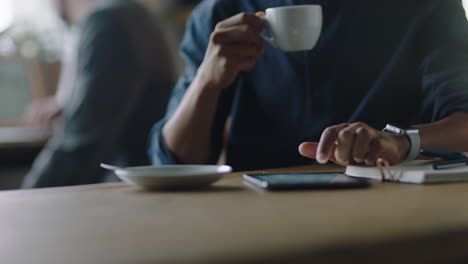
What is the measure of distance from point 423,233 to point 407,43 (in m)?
0.85

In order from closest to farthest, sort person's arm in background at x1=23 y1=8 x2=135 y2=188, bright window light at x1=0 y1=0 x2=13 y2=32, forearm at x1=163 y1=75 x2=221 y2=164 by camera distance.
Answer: forearm at x1=163 y1=75 x2=221 y2=164 < person's arm in background at x1=23 y1=8 x2=135 y2=188 < bright window light at x1=0 y1=0 x2=13 y2=32

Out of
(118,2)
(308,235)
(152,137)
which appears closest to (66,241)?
(308,235)

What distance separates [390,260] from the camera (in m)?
0.38

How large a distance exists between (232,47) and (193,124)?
0.25 metres

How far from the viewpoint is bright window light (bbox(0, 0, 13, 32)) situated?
3109 mm

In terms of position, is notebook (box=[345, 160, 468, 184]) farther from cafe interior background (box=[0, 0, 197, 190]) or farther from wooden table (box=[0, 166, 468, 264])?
cafe interior background (box=[0, 0, 197, 190])

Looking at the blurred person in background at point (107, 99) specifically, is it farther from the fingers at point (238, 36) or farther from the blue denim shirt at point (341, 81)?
the fingers at point (238, 36)

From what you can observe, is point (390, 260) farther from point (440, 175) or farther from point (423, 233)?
point (440, 175)

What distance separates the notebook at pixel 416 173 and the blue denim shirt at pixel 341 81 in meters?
0.42

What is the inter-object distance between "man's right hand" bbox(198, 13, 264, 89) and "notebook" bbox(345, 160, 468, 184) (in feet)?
1.06

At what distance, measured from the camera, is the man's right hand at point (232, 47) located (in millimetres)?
905

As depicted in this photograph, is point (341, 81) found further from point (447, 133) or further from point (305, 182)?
point (305, 182)

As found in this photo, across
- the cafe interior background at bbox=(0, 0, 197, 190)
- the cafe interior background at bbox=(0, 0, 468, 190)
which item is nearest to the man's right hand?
the cafe interior background at bbox=(0, 0, 197, 190)

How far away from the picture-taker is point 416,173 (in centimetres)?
66
